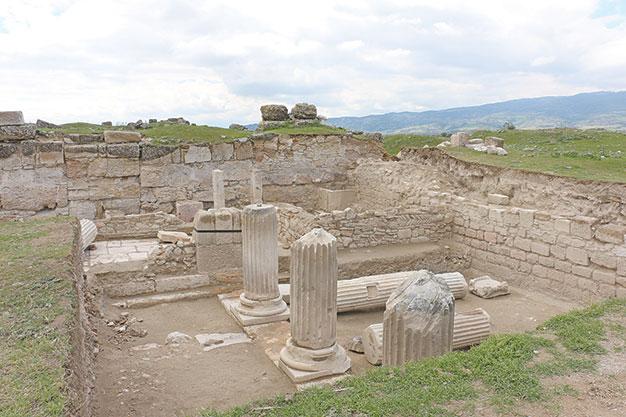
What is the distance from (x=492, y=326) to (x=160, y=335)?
5.48 m

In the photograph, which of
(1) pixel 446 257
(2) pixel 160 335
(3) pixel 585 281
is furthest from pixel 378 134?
(2) pixel 160 335

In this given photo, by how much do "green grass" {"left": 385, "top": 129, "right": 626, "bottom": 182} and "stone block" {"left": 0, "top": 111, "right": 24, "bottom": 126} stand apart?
1188 centimetres

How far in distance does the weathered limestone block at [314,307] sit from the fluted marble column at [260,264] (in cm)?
192

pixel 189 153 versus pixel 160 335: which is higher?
pixel 189 153

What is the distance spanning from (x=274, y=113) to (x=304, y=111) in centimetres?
118

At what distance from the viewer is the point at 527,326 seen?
8.74 meters

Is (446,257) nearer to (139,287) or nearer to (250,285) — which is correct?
(250,285)

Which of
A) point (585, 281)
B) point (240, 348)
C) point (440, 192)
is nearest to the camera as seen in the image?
point (240, 348)

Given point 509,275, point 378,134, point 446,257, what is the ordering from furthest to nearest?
point 378,134 < point 446,257 < point 509,275

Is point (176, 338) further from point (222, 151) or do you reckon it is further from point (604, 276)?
point (222, 151)

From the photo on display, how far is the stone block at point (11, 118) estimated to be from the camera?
1346cm

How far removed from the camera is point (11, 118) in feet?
44.4

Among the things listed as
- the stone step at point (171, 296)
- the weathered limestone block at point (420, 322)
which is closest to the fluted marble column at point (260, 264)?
the stone step at point (171, 296)

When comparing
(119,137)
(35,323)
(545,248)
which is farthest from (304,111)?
(35,323)
